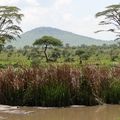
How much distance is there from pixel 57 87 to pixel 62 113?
1366 mm

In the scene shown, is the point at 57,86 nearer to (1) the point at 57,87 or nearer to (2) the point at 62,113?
(1) the point at 57,87

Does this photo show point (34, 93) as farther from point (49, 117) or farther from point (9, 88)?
point (49, 117)

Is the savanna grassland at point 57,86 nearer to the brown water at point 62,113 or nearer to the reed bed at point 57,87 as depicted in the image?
the reed bed at point 57,87

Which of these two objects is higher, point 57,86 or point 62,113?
point 57,86

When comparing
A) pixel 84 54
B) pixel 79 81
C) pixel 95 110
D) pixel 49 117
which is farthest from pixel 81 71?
pixel 84 54

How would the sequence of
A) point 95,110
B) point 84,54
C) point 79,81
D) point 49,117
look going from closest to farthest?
point 49,117
point 95,110
point 79,81
point 84,54

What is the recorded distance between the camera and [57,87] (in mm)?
15297

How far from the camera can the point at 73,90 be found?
50.9ft

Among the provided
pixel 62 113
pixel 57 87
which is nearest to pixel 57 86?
pixel 57 87

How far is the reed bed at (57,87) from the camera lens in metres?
15.4

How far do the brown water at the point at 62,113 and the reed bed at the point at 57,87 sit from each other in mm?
470

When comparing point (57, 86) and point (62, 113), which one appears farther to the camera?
point (57, 86)

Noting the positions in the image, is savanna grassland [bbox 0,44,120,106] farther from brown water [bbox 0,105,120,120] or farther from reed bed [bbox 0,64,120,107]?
brown water [bbox 0,105,120,120]

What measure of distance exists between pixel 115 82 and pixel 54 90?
228cm
